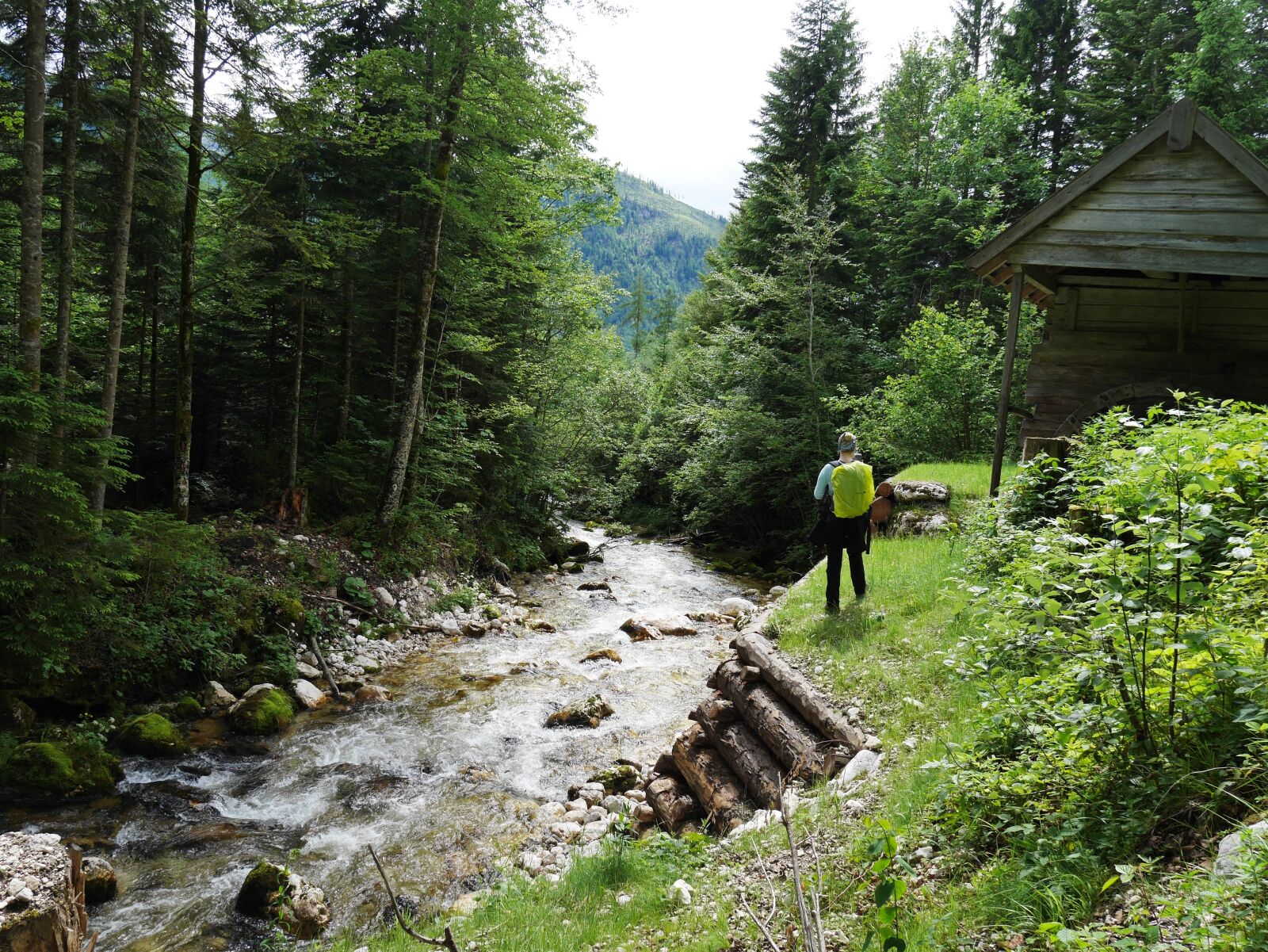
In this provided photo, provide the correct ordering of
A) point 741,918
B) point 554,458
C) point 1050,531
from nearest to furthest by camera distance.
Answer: point 741,918
point 1050,531
point 554,458

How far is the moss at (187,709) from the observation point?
9008mm

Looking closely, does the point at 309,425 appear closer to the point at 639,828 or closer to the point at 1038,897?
the point at 639,828

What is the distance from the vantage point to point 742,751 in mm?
6531

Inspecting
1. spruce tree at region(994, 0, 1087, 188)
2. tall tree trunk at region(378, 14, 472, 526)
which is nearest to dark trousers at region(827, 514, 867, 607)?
tall tree trunk at region(378, 14, 472, 526)

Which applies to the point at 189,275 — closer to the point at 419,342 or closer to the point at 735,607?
the point at 419,342

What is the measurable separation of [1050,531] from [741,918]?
3.23m

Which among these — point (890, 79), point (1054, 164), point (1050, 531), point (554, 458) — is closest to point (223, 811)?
point (1050, 531)

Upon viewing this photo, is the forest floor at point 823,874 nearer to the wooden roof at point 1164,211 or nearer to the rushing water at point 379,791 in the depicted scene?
the rushing water at point 379,791

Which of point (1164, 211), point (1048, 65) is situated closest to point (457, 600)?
point (1164, 211)

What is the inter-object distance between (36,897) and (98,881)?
12.3 ft

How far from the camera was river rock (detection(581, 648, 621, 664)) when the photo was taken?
12375 millimetres

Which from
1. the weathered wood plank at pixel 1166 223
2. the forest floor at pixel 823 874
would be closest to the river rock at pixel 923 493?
the weathered wood plank at pixel 1166 223

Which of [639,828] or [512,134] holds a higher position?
[512,134]

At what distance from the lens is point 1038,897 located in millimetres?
2879
